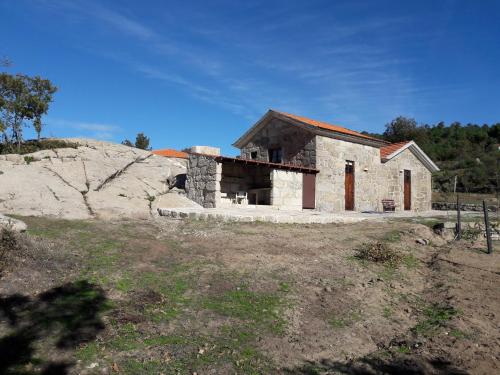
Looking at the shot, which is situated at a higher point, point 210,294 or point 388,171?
point 388,171

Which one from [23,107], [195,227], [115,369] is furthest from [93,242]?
[23,107]

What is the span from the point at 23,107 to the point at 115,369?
24436mm

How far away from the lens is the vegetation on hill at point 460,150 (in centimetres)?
3425

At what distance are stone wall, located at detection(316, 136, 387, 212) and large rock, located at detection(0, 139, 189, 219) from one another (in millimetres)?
7276

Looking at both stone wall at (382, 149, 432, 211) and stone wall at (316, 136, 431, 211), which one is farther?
stone wall at (382, 149, 432, 211)

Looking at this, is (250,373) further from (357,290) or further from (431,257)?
(431,257)

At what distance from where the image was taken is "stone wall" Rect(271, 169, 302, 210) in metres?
16.6

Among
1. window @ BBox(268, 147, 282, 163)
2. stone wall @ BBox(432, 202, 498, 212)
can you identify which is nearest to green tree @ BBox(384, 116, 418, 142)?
stone wall @ BBox(432, 202, 498, 212)

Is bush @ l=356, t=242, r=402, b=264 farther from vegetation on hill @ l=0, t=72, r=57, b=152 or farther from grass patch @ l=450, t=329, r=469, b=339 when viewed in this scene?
vegetation on hill @ l=0, t=72, r=57, b=152

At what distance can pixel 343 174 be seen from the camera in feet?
63.2

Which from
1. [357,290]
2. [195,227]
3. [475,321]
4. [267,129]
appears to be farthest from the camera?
[267,129]

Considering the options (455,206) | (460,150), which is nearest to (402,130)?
(460,150)

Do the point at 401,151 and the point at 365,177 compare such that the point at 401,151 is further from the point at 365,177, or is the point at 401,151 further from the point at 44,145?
the point at 44,145

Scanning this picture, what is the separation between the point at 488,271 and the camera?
28.2ft
